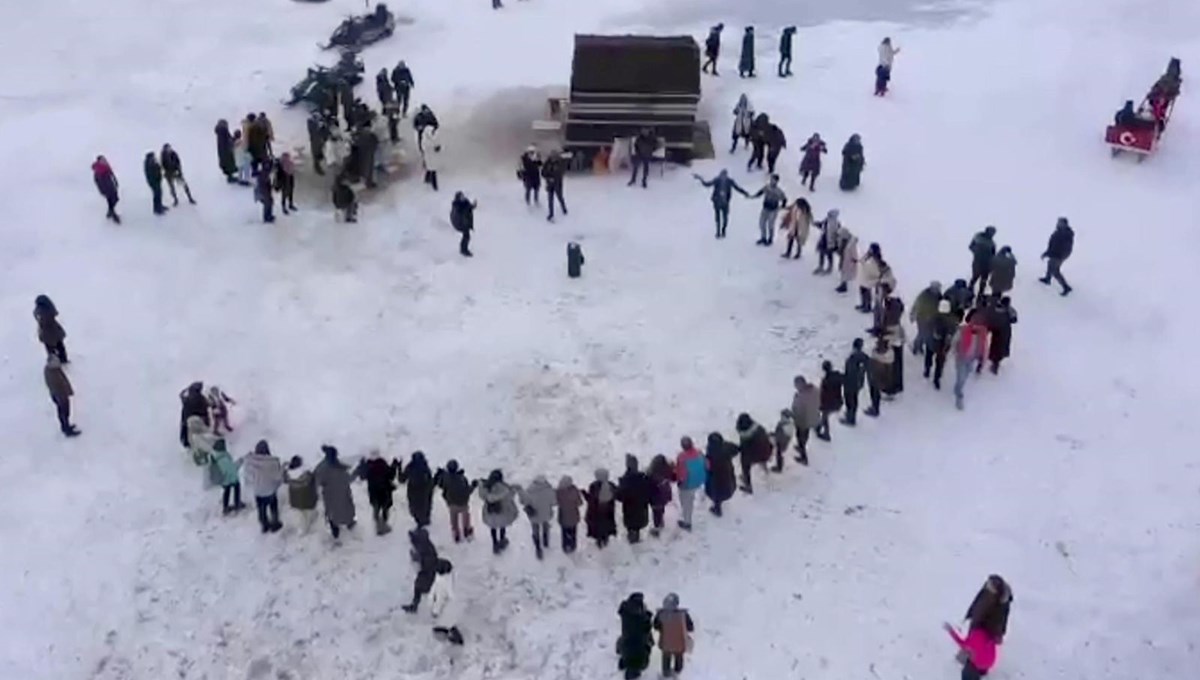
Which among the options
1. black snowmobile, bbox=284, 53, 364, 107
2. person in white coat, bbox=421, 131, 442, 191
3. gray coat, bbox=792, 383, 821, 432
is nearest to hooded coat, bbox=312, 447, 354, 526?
gray coat, bbox=792, 383, 821, 432

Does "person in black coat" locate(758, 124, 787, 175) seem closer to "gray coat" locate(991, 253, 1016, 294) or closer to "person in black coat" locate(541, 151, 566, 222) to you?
"person in black coat" locate(541, 151, 566, 222)

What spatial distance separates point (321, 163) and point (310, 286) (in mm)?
4269

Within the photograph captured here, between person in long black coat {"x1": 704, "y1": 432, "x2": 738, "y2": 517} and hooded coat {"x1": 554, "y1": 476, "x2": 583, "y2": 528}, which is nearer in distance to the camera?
hooded coat {"x1": 554, "y1": 476, "x2": 583, "y2": 528}

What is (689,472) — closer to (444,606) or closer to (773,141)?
(444,606)

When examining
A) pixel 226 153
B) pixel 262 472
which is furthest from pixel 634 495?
pixel 226 153

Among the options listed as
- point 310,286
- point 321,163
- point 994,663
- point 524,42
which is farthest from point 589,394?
point 524,42

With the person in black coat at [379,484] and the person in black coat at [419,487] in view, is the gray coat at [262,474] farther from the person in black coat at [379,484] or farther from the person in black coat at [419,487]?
the person in black coat at [419,487]

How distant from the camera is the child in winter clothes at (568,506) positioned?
1545cm

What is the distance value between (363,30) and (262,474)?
16980 mm

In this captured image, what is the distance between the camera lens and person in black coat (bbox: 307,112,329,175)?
24562 mm

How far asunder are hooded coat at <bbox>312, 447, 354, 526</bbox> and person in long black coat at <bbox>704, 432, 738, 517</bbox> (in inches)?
169

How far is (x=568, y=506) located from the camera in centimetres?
1555

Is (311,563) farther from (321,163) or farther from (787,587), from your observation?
(321,163)

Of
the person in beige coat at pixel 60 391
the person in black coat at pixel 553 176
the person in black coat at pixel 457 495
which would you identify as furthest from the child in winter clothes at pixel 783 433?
the person in beige coat at pixel 60 391
